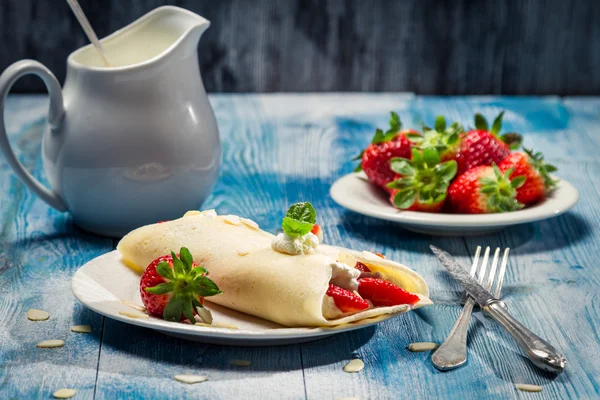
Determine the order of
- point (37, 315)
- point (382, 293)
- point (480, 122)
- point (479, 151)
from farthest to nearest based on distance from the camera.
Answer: point (480, 122) → point (479, 151) → point (37, 315) → point (382, 293)

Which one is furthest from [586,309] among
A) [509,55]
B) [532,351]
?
[509,55]

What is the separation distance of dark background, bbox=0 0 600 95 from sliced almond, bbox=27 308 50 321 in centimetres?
172

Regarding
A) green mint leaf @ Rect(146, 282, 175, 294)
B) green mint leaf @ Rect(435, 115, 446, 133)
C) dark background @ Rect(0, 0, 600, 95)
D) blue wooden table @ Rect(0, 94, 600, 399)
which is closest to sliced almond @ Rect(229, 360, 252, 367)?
blue wooden table @ Rect(0, 94, 600, 399)

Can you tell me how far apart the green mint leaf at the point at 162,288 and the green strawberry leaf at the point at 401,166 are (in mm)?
584

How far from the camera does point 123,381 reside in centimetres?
105

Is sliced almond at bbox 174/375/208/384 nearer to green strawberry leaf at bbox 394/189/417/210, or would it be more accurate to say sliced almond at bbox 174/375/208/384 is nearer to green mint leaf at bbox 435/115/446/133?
green strawberry leaf at bbox 394/189/417/210

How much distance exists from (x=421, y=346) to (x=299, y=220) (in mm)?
225

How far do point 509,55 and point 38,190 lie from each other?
1.88m

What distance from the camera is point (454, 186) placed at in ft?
5.16

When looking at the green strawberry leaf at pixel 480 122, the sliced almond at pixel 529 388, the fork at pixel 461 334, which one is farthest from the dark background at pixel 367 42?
the sliced almond at pixel 529 388

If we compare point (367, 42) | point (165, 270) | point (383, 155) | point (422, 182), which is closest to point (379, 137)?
point (383, 155)

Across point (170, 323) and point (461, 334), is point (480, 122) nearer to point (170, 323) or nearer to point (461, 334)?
point (461, 334)

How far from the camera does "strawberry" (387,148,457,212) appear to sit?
154cm

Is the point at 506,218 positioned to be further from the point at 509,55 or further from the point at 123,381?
the point at 509,55
